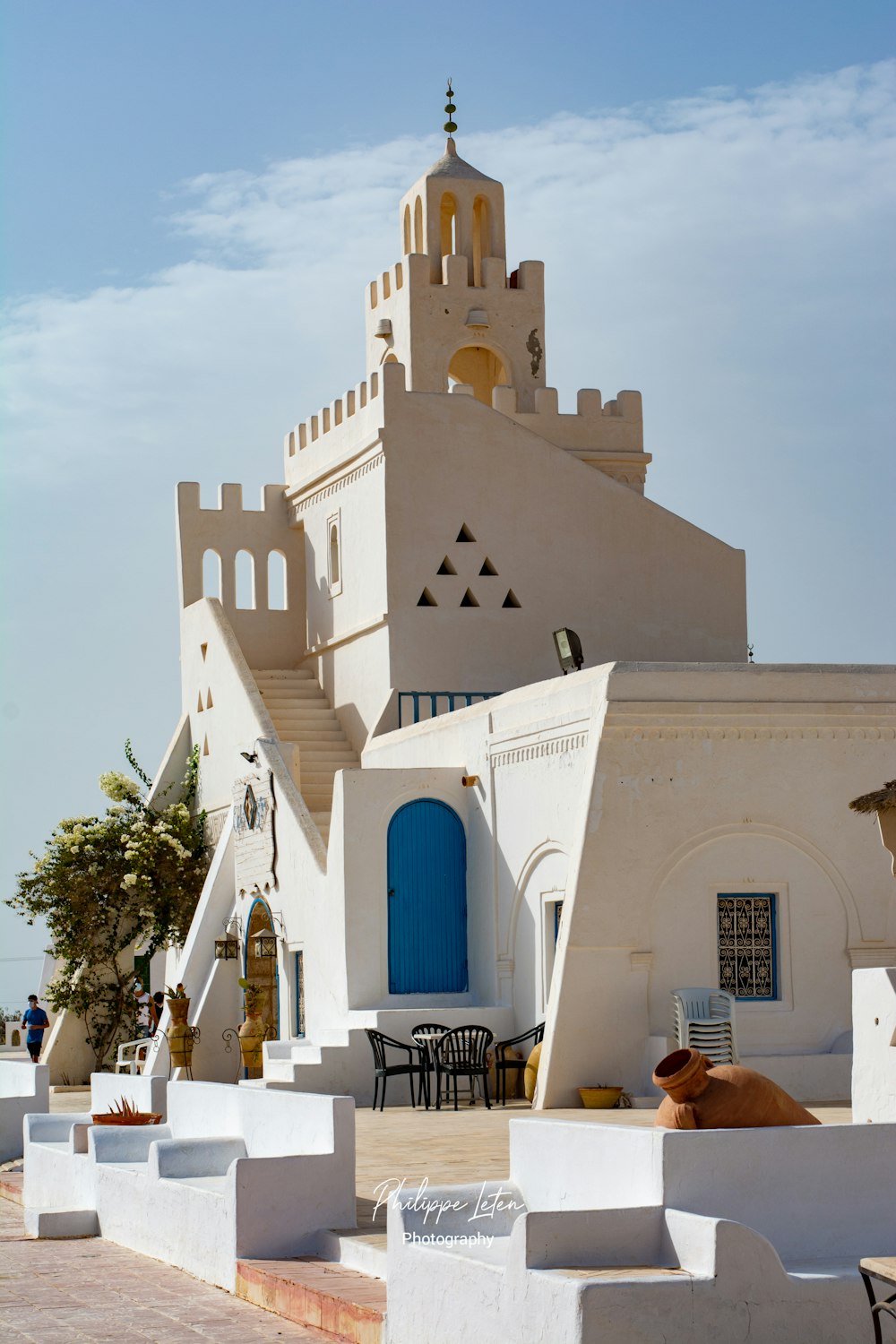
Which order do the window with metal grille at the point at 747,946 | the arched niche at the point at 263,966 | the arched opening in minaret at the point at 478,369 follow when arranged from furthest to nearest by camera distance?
the arched opening in minaret at the point at 478,369, the arched niche at the point at 263,966, the window with metal grille at the point at 747,946

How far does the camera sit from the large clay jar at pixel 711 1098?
25.9ft

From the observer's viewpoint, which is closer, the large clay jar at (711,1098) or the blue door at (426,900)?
the large clay jar at (711,1098)

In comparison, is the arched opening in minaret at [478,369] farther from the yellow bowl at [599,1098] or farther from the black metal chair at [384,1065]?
the yellow bowl at [599,1098]

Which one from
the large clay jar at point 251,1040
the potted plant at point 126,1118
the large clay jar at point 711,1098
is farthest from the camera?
the large clay jar at point 251,1040

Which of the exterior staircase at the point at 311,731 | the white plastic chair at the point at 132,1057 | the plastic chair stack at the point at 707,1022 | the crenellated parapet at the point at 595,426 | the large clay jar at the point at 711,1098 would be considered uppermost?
the crenellated parapet at the point at 595,426

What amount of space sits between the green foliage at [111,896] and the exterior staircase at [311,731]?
5.14ft

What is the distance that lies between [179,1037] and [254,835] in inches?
100

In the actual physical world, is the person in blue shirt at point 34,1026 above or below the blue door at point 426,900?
below

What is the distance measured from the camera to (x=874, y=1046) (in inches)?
482

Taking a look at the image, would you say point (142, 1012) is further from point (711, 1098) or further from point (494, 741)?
point (711, 1098)

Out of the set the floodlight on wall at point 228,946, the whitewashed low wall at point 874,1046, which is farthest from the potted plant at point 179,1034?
the whitewashed low wall at point 874,1046

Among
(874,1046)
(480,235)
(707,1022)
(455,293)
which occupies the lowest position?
(707,1022)

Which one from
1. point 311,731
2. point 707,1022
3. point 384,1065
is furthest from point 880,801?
point 311,731

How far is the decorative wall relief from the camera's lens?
73.7 feet
